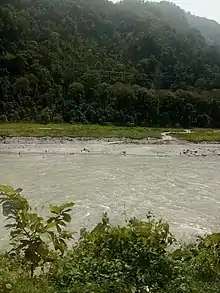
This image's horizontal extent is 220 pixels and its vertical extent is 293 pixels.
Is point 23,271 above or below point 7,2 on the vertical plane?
below

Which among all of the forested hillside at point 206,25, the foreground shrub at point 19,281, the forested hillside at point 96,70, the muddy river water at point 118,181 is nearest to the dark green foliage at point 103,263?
the foreground shrub at point 19,281

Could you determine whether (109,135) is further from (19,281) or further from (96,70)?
(19,281)

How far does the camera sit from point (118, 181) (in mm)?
17875

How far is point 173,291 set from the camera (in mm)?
5641

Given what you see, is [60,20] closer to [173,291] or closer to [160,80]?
[160,80]

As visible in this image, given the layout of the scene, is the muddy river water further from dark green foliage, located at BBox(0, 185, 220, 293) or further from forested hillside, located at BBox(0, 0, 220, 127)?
forested hillside, located at BBox(0, 0, 220, 127)

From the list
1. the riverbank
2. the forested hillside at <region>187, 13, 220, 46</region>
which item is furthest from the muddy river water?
the forested hillside at <region>187, 13, 220, 46</region>

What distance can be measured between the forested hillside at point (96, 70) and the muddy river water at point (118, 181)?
19.1 m

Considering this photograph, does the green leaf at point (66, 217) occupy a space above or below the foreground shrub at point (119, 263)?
above

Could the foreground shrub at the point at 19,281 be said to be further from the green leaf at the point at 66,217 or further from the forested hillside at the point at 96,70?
the forested hillside at the point at 96,70

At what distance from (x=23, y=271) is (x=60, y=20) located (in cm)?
6344

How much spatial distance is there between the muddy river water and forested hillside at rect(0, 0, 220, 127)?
1915 centimetres

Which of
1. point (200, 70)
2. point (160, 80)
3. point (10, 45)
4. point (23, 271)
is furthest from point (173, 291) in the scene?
point (200, 70)

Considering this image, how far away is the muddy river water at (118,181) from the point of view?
12625mm
